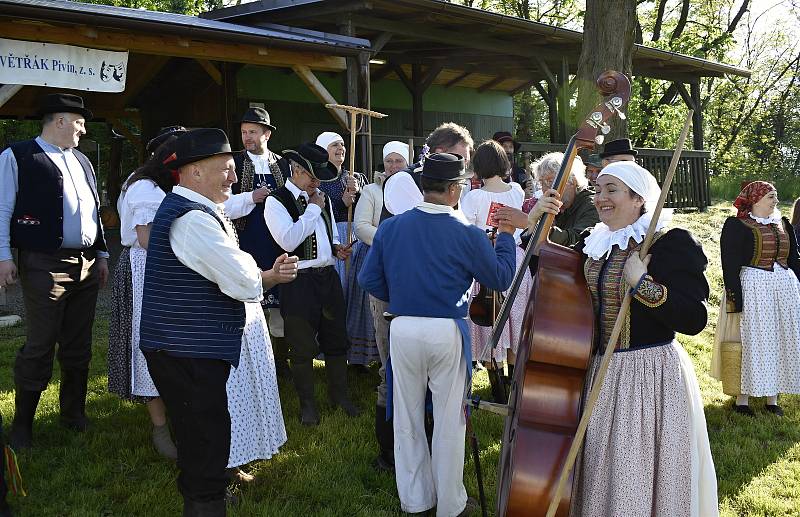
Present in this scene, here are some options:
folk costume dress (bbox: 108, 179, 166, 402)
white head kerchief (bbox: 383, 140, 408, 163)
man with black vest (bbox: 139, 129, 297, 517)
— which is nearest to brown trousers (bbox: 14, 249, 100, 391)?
folk costume dress (bbox: 108, 179, 166, 402)

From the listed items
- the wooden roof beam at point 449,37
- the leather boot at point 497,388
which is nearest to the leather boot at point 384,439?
the leather boot at point 497,388

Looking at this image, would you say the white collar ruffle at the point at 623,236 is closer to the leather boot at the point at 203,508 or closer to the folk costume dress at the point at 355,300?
the leather boot at the point at 203,508

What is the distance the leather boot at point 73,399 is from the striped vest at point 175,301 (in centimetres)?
229

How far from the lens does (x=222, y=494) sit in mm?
3178

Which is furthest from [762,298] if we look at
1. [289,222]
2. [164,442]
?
[164,442]

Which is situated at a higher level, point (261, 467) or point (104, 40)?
point (104, 40)

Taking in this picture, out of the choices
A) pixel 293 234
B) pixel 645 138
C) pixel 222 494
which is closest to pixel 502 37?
pixel 293 234

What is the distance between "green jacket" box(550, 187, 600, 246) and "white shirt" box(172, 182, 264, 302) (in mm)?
2351

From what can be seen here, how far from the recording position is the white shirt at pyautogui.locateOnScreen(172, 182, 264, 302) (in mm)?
2930

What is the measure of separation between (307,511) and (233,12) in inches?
394

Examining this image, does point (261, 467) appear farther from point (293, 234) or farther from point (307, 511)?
point (293, 234)

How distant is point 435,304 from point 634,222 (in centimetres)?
96

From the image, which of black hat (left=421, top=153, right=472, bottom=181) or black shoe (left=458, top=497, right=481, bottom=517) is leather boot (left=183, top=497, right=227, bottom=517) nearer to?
black shoe (left=458, top=497, right=481, bottom=517)

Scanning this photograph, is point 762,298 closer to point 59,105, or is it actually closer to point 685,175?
point 59,105
